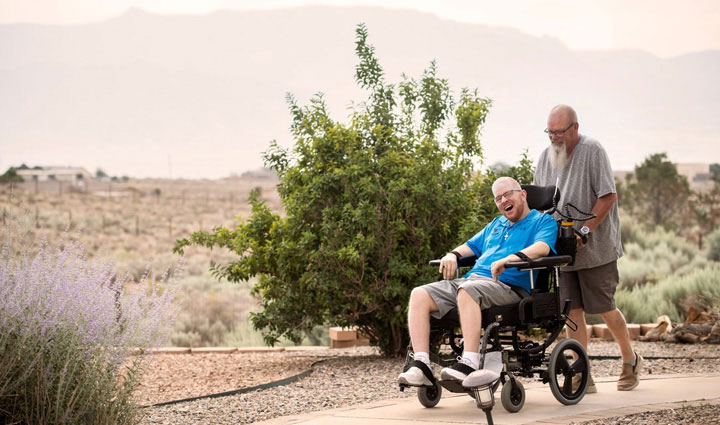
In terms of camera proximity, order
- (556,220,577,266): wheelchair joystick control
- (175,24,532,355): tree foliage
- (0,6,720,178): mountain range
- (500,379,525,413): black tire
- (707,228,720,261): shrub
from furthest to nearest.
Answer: (0,6,720,178): mountain range → (707,228,720,261): shrub → (175,24,532,355): tree foliage → (556,220,577,266): wheelchair joystick control → (500,379,525,413): black tire

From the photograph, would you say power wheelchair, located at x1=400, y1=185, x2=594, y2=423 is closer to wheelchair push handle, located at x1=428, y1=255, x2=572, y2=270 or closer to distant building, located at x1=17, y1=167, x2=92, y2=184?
→ wheelchair push handle, located at x1=428, y1=255, x2=572, y2=270

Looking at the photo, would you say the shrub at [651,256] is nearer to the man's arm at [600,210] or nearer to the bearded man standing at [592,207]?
the bearded man standing at [592,207]

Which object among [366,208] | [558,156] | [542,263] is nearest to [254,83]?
[366,208]

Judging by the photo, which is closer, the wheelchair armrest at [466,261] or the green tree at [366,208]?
the wheelchair armrest at [466,261]

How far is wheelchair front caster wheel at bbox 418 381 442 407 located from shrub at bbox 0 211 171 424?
1.42m

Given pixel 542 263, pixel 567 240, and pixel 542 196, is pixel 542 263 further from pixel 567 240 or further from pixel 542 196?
pixel 542 196

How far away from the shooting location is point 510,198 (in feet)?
16.8

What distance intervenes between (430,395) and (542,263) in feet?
3.10

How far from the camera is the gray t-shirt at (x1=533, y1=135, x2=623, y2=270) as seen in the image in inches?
213

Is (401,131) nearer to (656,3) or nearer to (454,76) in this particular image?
(656,3)

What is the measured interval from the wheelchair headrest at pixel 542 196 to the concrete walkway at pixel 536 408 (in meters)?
1.11

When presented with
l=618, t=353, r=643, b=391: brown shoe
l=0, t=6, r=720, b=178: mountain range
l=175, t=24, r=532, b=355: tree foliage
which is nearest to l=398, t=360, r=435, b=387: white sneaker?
l=618, t=353, r=643, b=391: brown shoe

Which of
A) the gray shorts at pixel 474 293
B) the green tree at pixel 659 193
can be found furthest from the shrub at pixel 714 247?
the gray shorts at pixel 474 293

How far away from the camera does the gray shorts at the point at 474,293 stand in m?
4.74
